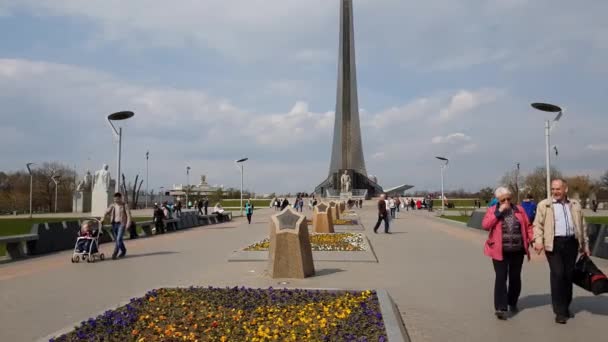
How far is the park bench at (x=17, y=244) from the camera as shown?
38.7 ft

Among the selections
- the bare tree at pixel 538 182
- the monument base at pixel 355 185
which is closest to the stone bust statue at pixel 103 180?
the bare tree at pixel 538 182

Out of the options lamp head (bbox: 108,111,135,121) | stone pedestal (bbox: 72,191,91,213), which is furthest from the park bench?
stone pedestal (bbox: 72,191,91,213)

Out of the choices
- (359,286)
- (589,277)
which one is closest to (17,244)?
(359,286)

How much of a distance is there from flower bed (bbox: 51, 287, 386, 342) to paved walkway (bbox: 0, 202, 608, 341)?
559mm

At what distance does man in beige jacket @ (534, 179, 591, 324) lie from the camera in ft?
19.2

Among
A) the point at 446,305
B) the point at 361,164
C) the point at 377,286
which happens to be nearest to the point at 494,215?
the point at 446,305

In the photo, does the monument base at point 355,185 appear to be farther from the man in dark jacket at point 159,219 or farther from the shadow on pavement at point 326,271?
the shadow on pavement at point 326,271

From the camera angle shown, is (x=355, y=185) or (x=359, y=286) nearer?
(x=359, y=286)

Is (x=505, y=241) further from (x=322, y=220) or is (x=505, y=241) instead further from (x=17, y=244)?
(x=322, y=220)

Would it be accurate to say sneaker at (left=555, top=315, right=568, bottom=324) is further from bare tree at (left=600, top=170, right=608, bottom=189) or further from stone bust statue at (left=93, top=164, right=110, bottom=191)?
bare tree at (left=600, top=170, right=608, bottom=189)

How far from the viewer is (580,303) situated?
22.5ft

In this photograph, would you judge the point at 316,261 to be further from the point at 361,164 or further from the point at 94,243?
the point at 361,164

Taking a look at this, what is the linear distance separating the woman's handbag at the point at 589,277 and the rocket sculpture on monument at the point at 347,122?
7039 centimetres

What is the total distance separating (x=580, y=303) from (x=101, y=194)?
92.0 ft
